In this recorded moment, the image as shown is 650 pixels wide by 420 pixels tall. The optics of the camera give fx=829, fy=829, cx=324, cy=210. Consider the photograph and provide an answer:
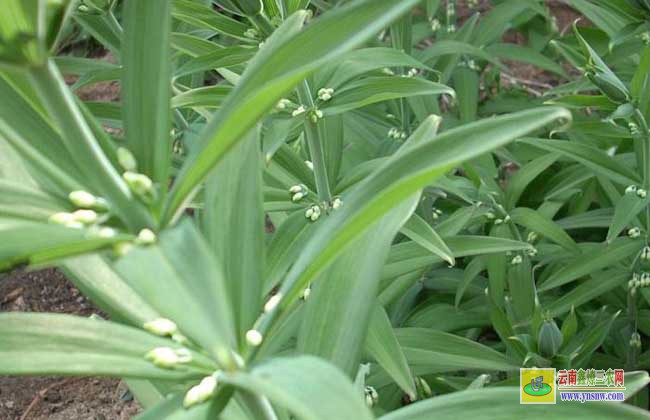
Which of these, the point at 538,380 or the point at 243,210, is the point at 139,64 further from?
the point at 538,380

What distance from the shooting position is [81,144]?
515 millimetres

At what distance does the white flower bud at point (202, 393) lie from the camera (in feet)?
1.88

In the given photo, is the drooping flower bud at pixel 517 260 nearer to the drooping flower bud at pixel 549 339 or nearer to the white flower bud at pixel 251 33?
the drooping flower bud at pixel 549 339

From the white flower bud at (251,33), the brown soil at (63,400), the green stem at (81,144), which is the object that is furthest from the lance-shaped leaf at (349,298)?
the brown soil at (63,400)

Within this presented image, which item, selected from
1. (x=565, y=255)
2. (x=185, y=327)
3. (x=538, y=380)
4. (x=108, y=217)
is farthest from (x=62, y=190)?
(x=565, y=255)

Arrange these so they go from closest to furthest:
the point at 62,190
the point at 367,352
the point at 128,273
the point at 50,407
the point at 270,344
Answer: the point at 128,273
the point at 62,190
the point at 270,344
the point at 367,352
the point at 50,407

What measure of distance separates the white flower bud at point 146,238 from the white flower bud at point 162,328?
10 cm

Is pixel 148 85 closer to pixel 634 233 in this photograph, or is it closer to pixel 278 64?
pixel 278 64

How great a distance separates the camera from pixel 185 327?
498 mm

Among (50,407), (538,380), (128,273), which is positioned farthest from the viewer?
(50,407)

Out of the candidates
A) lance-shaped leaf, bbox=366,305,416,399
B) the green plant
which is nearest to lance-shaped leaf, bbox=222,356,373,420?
the green plant

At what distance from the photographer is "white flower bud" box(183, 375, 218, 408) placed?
1.88ft

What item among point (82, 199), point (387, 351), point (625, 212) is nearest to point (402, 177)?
point (82, 199)

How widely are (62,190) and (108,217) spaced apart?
0.18ft
